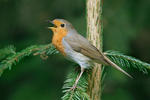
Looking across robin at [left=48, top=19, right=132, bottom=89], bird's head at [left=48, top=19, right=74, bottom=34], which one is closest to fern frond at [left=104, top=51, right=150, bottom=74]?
robin at [left=48, top=19, right=132, bottom=89]

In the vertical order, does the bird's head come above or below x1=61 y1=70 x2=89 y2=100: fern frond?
above

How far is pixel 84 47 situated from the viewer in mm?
3078

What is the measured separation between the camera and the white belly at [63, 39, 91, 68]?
119 inches

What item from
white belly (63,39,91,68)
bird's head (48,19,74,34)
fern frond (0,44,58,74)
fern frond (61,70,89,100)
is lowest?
fern frond (61,70,89,100)

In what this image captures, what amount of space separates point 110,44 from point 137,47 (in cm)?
109

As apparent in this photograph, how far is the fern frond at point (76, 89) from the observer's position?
2396mm

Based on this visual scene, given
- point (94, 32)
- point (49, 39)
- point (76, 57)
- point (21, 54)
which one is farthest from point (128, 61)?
point (49, 39)

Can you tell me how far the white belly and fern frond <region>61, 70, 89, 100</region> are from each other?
0.16m

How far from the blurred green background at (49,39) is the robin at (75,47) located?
0.44m

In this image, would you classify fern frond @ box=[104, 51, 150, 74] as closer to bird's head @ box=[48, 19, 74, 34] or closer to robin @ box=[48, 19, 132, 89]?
robin @ box=[48, 19, 132, 89]

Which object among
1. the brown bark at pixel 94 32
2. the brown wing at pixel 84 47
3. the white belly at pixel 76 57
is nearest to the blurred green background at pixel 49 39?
the brown wing at pixel 84 47

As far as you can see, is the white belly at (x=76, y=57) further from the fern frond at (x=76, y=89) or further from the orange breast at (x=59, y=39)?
the fern frond at (x=76, y=89)

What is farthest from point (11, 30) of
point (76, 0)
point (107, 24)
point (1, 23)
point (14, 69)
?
point (107, 24)

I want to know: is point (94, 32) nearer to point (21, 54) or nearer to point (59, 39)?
point (59, 39)
